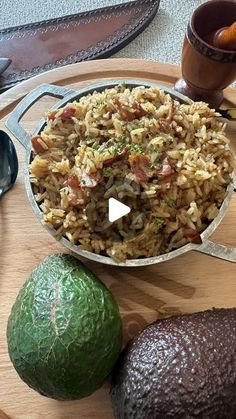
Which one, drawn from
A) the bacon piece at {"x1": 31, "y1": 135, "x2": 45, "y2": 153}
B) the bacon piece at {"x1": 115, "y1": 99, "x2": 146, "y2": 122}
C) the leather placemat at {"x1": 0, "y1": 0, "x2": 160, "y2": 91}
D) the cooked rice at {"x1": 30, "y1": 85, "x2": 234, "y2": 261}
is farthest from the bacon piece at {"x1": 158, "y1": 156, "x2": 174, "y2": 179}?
the leather placemat at {"x1": 0, "y1": 0, "x2": 160, "y2": 91}

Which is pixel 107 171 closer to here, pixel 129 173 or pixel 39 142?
pixel 129 173

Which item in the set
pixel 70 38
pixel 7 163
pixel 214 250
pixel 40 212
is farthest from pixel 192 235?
pixel 70 38

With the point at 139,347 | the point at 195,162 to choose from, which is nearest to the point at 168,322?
the point at 139,347

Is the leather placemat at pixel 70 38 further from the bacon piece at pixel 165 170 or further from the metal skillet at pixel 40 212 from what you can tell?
the bacon piece at pixel 165 170

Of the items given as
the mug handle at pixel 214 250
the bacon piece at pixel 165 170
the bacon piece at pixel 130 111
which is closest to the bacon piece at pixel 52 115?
the bacon piece at pixel 130 111

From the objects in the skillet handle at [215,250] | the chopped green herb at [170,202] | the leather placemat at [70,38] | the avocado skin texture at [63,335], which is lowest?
the avocado skin texture at [63,335]
